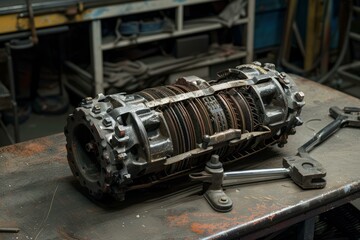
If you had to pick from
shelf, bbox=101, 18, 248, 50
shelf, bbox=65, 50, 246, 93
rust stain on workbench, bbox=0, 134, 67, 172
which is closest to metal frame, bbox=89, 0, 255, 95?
shelf, bbox=101, 18, 248, 50

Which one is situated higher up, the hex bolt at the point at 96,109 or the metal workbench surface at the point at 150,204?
the hex bolt at the point at 96,109

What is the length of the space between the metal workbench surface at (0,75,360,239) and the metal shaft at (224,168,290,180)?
0.03 meters

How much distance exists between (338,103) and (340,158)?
45 cm

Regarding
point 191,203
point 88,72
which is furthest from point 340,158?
point 88,72

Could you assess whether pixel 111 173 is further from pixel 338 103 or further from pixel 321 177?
pixel 338 103

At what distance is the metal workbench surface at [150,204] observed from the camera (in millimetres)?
1401

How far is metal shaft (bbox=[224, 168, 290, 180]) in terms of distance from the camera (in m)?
1.58

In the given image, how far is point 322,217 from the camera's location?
2.26 meters

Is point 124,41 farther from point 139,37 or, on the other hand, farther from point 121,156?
point 121,156

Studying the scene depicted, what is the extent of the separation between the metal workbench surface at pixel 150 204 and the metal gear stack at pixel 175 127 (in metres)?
0.06

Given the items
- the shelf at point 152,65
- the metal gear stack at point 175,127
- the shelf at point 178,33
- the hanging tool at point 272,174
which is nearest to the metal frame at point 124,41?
the shelf at point 178,33

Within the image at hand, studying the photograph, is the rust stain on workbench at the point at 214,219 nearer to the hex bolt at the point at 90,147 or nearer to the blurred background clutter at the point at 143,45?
the hex bolt at the point at 90,147

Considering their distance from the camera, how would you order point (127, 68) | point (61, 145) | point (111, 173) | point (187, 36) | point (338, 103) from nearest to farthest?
point (111, 173), point (61, 145), point (338, 103), point (127, 68), point (187, 36)

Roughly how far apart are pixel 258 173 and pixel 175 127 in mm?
297
